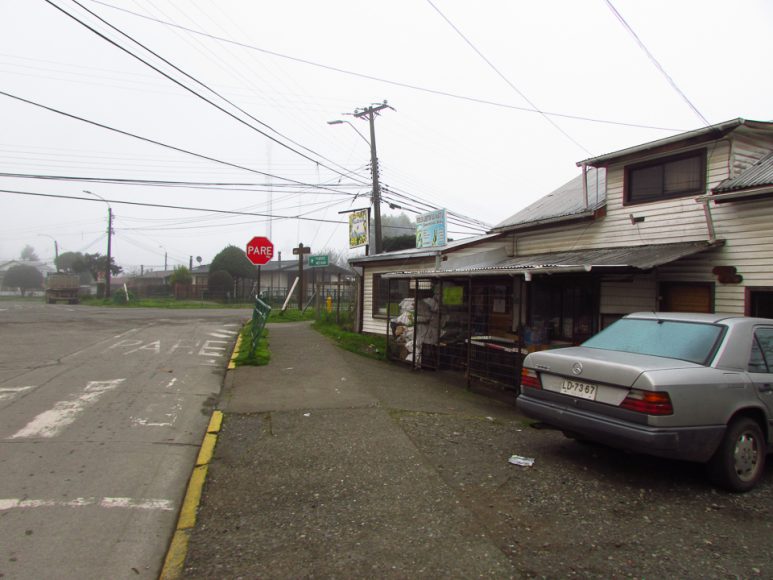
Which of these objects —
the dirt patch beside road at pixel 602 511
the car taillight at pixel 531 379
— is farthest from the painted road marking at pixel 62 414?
the car taillight at pixel 531 379

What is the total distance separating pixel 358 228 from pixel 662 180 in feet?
40.6

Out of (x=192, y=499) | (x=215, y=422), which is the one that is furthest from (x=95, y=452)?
(x=192, y=499)

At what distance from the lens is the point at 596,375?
4.50m

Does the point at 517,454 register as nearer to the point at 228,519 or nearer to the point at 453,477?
the point at 453,477

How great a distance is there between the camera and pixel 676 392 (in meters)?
4.09

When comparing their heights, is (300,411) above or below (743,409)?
below

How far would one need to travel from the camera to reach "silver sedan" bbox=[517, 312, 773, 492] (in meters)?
4.09

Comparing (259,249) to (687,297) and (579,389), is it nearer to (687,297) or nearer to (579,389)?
(687,297)

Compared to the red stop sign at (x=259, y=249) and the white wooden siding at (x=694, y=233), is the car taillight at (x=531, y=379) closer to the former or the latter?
the white wooden siding at (x=694, y=233)

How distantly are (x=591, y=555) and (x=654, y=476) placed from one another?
185 cm

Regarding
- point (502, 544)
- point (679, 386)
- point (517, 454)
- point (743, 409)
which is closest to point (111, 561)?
point (502, 544)

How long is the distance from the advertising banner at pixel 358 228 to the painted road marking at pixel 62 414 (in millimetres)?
12760

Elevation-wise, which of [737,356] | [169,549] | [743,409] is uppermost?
[737,356]

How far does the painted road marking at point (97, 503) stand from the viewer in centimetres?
380
